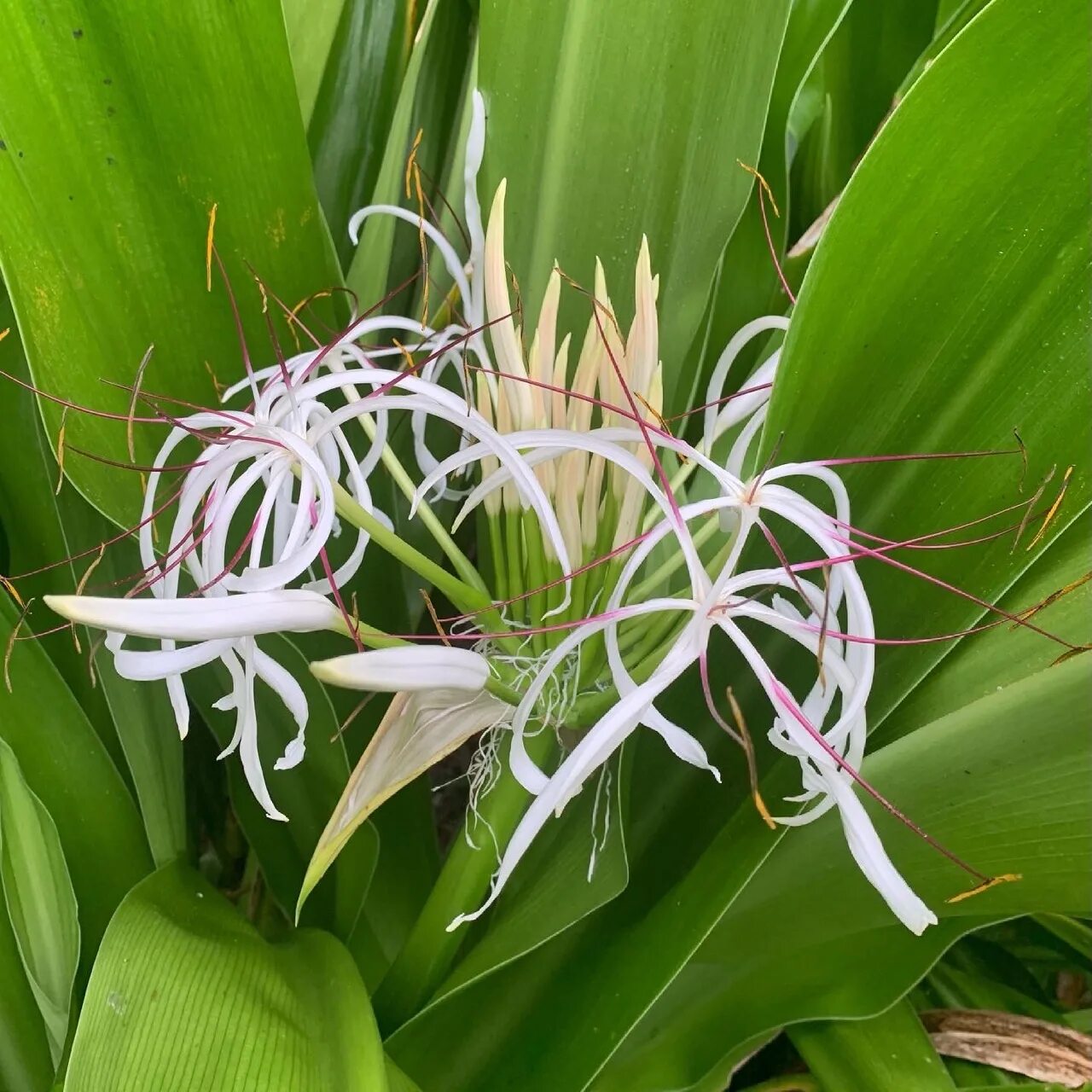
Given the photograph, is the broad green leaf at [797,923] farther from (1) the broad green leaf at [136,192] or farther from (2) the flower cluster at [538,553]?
(1) the broad green leaf at [136,192]

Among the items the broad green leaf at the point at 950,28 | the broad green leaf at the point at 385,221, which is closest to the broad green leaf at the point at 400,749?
the broad green leaf at the point at 385,221

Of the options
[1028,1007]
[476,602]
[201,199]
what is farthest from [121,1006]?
[1028,1007]

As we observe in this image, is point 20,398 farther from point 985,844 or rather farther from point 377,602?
point 985,844

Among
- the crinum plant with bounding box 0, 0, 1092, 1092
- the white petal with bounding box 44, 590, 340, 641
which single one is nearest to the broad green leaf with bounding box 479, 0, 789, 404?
the crinum plant with bounding box 0, 0, 1092, 1092

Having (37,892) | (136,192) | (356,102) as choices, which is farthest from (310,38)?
(37,892)

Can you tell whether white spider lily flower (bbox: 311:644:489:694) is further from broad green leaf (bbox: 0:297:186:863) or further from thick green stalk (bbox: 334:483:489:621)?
broad green leaf (bbox: 0:297:186:863)

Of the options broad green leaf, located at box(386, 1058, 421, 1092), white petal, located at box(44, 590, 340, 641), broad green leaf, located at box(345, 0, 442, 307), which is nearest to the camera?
white petal, located at box(44, 590, 340, 641)

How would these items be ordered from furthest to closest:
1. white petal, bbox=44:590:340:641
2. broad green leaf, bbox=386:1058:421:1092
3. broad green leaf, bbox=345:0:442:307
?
broad green leaf, bbox=345:0:442:307 < broad green leaf, bbox=386:1058:421:1092 < white petal, bbox=44:590:340:641

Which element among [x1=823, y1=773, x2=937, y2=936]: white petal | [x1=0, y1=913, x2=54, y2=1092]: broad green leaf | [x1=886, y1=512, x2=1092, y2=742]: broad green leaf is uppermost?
[x1=823, y1=773, x2=937, y2=936]: white petal
